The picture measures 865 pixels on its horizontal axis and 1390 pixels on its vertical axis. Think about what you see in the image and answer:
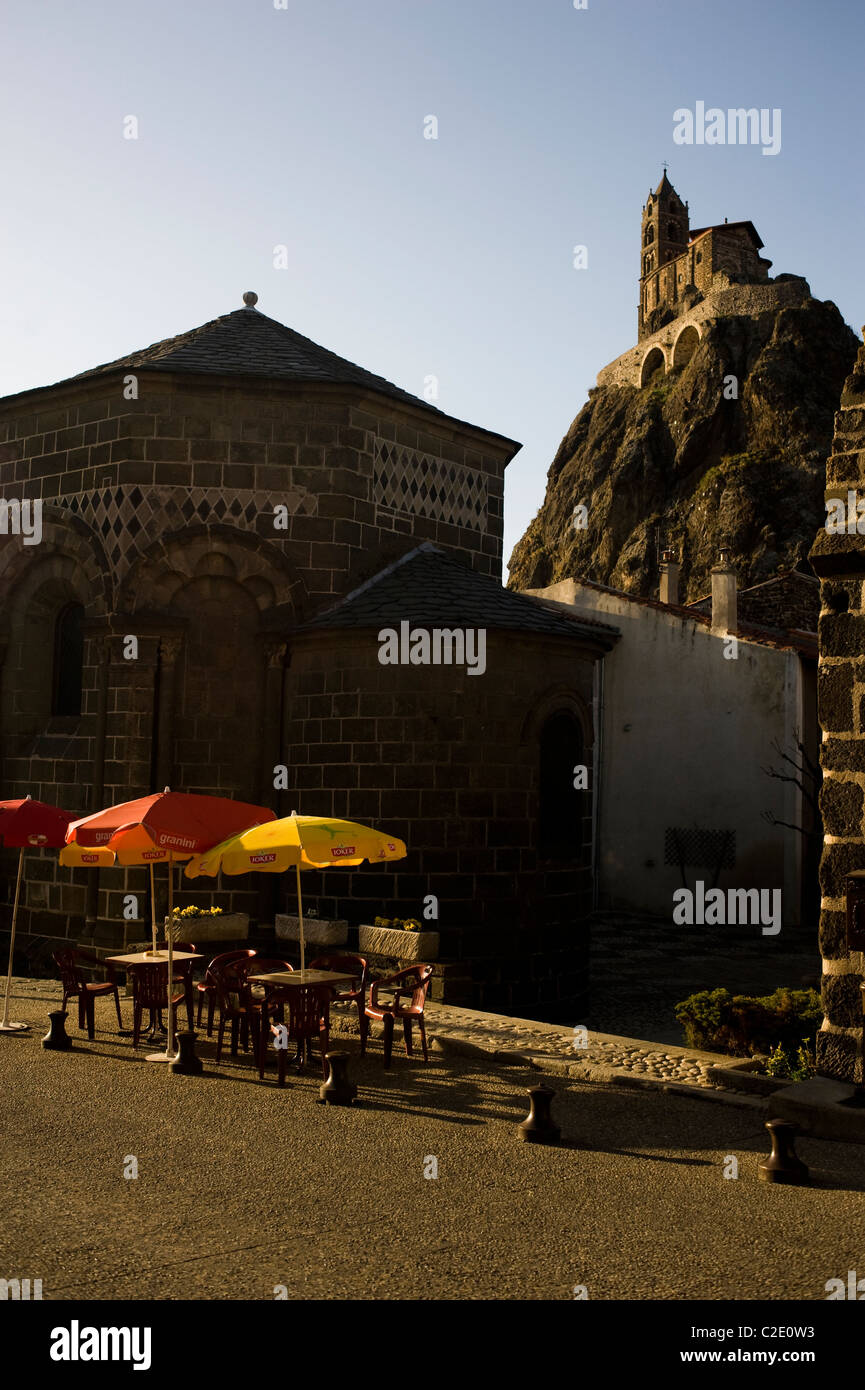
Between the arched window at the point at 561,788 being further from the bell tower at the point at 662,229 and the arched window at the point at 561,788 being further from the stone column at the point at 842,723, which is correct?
the bell tower at the point at 662,229

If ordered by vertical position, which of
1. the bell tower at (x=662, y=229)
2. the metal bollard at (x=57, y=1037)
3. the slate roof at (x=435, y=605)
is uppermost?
the bell tower at (x=662, y=229)

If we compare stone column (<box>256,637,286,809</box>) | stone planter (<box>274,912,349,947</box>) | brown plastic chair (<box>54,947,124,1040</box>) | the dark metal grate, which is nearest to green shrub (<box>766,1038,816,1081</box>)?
stone planter (<box>274,912,349,947</box>)

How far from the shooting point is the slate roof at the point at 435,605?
1484 centimetres

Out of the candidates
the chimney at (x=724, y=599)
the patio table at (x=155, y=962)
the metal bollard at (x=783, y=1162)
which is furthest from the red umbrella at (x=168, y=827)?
the chimney at (x=724, y=599)

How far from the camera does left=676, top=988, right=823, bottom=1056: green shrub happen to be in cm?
964

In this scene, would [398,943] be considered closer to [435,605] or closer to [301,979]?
[301,979]

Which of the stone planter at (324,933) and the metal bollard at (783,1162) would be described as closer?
the metal bollard at (783,1162)

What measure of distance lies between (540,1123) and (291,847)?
3067mm

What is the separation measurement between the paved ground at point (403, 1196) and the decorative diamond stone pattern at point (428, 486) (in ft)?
32.7

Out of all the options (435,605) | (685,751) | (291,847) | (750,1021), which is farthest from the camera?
(685,751)

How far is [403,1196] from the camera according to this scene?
6227 mm

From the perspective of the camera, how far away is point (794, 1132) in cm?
664

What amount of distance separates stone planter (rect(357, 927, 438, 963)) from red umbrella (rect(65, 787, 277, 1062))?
308cm

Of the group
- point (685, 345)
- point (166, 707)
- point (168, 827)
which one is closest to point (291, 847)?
point (168, 827)
